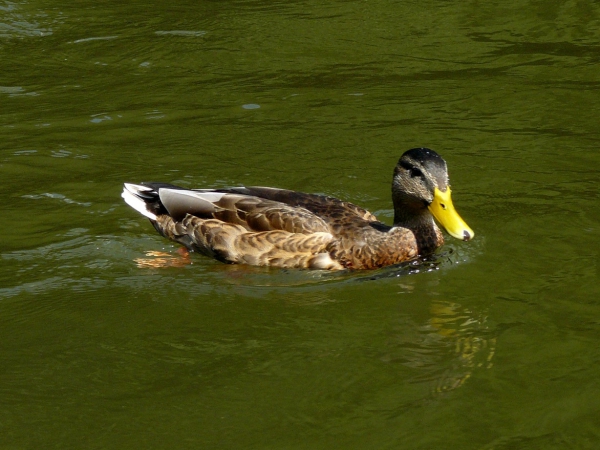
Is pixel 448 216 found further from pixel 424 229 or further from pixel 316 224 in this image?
pixel 316 224

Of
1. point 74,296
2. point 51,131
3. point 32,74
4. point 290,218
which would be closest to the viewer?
point 74,296

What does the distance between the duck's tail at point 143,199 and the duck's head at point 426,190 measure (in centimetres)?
A: 219

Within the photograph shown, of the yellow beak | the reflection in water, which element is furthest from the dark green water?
the yellow beak

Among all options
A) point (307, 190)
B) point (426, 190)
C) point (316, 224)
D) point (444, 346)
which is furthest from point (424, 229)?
point (444, 346)

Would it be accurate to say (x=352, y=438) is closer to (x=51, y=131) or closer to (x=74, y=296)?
(x=74, y=296)

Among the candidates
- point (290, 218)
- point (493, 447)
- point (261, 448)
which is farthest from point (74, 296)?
point (493, 447)

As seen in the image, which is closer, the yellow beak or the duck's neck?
the yellow beak

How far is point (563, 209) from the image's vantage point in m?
9.12

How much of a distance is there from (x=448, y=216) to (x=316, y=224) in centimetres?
110

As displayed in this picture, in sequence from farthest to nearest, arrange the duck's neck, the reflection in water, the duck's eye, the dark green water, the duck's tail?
the duck's tail
the duck's neck
the duck's eye
the reflection in water
the dark green water

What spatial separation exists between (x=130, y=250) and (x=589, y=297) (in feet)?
12.5

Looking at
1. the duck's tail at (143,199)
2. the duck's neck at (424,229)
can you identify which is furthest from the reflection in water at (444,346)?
the duck's tail at (143,199)

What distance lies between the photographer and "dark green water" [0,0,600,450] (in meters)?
6.08

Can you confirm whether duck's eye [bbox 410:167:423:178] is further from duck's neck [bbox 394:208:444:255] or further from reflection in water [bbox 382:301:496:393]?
A: reflection in water [bbox 382:301:496:393]
